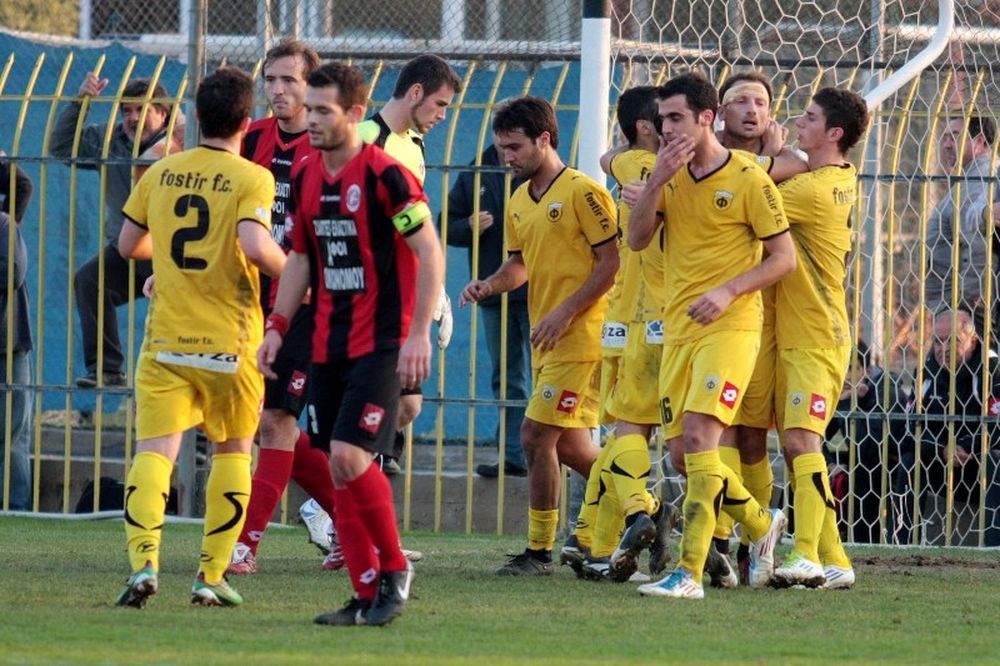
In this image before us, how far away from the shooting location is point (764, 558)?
8.09 metres

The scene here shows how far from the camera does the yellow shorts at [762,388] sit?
27.0 feet

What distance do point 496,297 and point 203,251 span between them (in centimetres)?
456

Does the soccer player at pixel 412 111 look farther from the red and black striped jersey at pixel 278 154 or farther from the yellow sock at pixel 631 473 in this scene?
the yellow sock at pixel 631 473

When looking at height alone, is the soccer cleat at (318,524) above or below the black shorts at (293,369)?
below

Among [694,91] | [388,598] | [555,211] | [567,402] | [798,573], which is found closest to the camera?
[388,598]

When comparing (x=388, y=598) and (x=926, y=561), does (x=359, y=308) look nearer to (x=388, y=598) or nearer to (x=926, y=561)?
(x=388, y=598)

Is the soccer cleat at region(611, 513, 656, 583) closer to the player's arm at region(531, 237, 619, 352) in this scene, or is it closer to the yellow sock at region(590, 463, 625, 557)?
the yellow sock at region(590, 463, 625, 557)

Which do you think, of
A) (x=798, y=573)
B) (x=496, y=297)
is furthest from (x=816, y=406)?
(x=496, y=297)

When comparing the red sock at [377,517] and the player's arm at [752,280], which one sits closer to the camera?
the red sock at [377,517]

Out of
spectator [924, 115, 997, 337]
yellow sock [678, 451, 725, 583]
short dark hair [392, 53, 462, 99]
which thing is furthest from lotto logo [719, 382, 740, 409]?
spectator [924, 115, 997, 337]

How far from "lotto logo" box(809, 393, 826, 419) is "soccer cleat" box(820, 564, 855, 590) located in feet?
2.19

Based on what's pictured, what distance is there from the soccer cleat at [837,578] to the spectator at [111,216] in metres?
5.05

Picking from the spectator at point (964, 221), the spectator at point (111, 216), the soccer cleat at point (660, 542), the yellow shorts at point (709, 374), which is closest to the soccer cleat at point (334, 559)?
the soccer cleat at point (660, 542)

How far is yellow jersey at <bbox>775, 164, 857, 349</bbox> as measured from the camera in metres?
8.07
